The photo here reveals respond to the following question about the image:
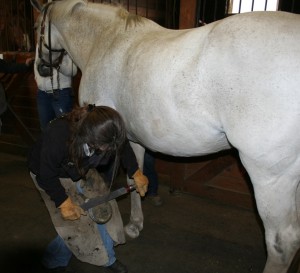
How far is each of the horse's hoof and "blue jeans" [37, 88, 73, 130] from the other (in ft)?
4.35

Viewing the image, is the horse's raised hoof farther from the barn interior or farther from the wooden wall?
the wooden wall

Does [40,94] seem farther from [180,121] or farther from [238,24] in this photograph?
[238,24]

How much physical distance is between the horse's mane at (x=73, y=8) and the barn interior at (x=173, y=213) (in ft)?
2.70

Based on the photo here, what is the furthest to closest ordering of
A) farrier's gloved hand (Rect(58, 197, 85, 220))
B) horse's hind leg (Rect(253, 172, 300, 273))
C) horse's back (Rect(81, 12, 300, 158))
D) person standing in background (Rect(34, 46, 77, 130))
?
person standing in background (Rect(34, 46, 77, 130)) → farrier's gloved hand (Rect(58, 197, 85, 220)) → horse's hind leg (Rect(253, 172, 300, 273)) → horse's back (Rect(81, 12, 300, 158))

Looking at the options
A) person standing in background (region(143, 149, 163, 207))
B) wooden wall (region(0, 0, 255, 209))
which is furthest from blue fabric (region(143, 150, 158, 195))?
wooden wall (region(0, 0, 255, 209))

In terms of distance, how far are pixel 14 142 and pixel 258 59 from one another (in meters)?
4.07

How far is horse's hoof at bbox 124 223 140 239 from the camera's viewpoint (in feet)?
8.82

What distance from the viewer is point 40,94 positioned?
127 inches

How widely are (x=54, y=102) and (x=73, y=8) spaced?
100 cm

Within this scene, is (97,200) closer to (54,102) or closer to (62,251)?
(62,251)

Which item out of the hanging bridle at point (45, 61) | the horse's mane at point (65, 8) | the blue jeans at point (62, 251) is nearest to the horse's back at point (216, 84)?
the blue jeans at point (62, 251)

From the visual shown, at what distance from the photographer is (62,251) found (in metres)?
2.17

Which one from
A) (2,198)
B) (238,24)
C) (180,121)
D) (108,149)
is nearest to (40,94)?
(2,198)

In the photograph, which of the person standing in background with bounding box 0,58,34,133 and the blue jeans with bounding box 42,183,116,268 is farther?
the person standing in background with bounding box 0,58,34,133
